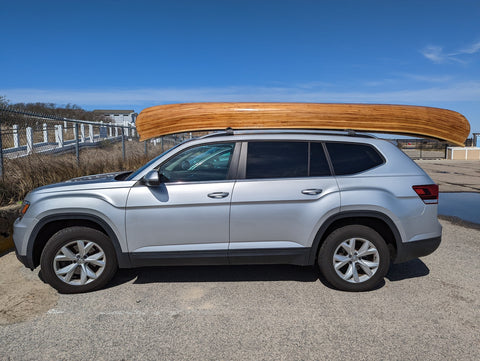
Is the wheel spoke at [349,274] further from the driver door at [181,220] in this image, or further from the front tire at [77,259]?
the front tire at [77,259]

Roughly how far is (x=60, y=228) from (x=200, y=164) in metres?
1.68

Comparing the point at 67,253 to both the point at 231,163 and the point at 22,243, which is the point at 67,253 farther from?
the point at 231,163

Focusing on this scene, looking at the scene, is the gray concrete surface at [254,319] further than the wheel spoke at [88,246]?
No

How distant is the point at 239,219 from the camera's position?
380cm

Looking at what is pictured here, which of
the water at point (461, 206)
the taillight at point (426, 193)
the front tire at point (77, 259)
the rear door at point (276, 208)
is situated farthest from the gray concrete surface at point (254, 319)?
the water at point (461, 206)

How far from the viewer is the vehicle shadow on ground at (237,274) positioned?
4340mm

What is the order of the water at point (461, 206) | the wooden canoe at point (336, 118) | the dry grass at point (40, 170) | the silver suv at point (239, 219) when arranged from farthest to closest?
the water at point (461, 206), the dry grass at point (40, 170), the wooden canoe at point (336, 118), the silver suv at point (239, 219)

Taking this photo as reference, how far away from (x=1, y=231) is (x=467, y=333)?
596 cm

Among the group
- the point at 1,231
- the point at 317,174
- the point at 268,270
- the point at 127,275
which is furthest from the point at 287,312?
the point at 1,231

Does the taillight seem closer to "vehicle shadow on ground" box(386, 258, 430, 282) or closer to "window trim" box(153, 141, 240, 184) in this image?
"vehicle shadow on ground" box(386, 258, 430, 282)

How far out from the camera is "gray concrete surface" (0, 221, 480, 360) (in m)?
2.86

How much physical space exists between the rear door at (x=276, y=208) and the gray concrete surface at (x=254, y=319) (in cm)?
53

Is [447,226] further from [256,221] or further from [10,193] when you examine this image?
[10,193]

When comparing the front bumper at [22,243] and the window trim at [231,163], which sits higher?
the window trim at [231,163]
